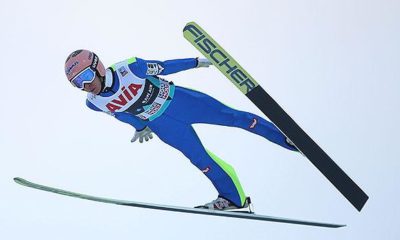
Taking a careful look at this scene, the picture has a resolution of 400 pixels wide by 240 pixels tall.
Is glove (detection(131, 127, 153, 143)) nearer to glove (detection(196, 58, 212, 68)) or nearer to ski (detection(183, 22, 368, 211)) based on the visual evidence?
glove (detection(196, 58, 212, 68))

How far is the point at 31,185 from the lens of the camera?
670 centimetres

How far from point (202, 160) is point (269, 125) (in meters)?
0.64

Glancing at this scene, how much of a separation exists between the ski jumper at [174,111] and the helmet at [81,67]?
18 centimetres

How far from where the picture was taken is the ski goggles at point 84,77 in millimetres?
5938

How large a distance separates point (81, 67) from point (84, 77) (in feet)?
0.26

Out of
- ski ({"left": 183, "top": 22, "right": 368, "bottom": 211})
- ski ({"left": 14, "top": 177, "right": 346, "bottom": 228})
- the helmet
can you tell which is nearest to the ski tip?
ski ({"left": 14, "top": 177, "right": 346, "bottom": 228})

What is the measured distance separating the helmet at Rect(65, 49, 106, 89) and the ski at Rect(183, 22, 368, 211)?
2.54ft

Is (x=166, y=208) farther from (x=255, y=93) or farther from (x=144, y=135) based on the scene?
(x=255, y=93)

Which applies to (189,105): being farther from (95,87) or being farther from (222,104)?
(95,87)

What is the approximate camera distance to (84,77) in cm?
595

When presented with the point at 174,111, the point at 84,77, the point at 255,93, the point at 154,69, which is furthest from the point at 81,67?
the point at 255,93

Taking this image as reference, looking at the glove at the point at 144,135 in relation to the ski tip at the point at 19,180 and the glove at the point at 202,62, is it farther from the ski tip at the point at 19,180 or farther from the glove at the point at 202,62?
the ski tip at the point at 19,180

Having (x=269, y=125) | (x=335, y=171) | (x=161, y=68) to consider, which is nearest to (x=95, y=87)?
(x=161, y=68)

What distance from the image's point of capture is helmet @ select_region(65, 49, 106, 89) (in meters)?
5.93
